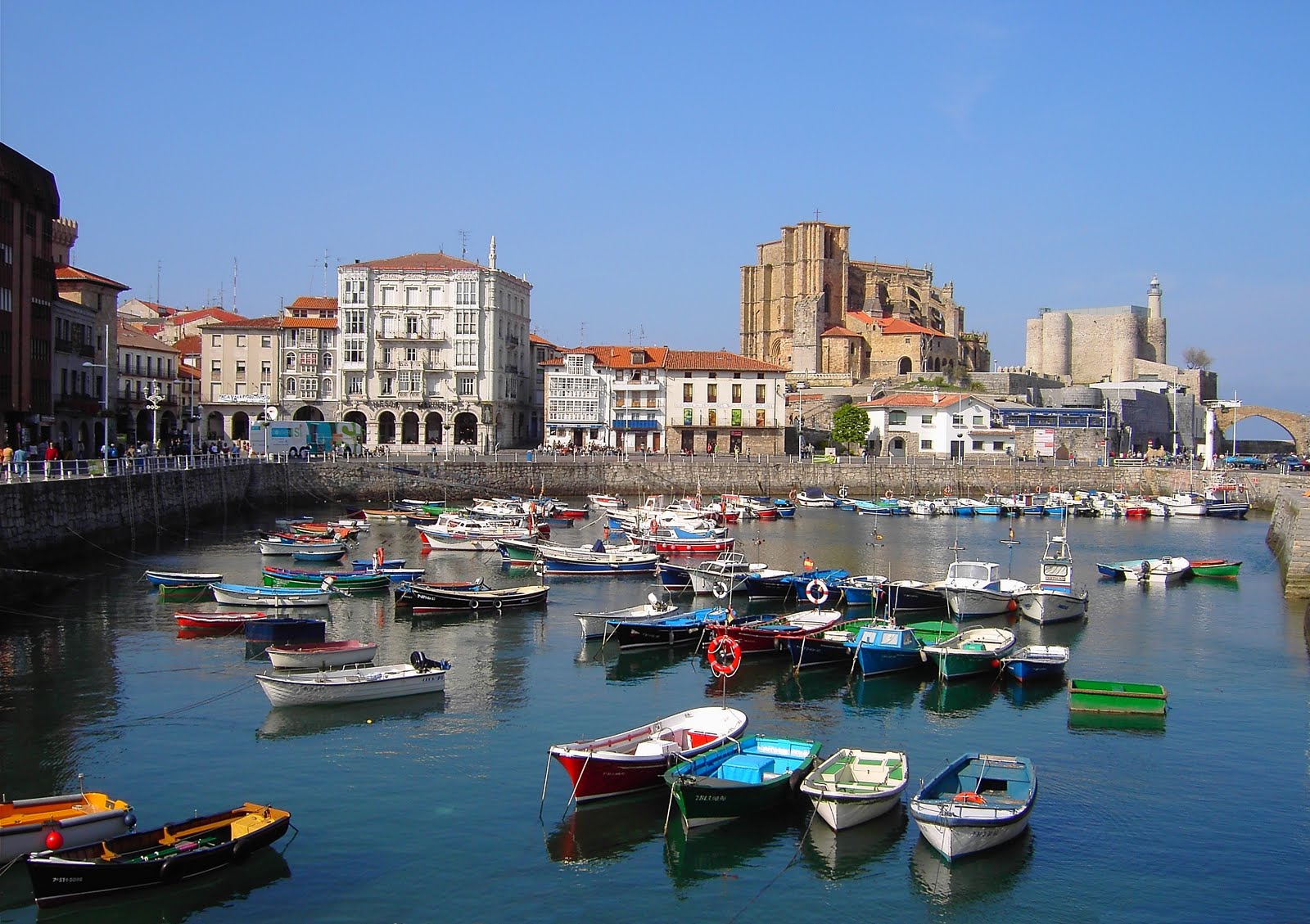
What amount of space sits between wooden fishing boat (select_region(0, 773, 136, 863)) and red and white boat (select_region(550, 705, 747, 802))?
24.4ft

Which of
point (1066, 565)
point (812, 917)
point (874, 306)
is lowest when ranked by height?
point (812, 917)

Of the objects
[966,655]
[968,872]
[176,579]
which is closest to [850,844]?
[968,872]

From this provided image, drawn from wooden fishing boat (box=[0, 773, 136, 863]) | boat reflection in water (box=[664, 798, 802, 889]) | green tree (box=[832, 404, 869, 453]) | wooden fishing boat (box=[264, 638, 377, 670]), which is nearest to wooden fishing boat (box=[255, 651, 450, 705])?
wooden fishing boat (box=[264, 638, 377, 670])

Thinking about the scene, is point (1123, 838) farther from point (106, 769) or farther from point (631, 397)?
point (631, 397)

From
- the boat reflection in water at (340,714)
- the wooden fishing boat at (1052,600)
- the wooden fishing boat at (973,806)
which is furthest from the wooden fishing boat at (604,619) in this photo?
the wooden fishing boat at (973,806)

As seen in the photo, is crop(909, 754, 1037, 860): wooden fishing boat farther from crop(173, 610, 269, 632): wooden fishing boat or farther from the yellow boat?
crop(173, 610, 269, 632): wooden fishing boat

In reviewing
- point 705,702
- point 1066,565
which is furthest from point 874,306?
point 705,702

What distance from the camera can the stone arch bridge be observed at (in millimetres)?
130125

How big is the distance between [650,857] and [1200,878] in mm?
9200

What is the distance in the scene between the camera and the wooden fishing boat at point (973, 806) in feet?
64.1

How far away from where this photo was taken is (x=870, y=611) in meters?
40.9

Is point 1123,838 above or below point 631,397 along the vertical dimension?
below

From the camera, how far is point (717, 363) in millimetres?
102062

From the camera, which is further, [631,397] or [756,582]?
[631,397]
